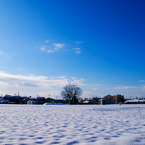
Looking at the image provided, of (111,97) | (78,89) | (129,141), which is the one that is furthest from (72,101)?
Answer: (111,97)

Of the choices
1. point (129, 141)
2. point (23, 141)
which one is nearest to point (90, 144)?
point (129, 141)

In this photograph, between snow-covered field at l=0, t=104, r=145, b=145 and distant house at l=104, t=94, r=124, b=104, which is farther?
distant house at l=104, t=94, r=124, b=104

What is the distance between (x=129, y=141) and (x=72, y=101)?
72096 mm

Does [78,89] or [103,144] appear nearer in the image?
[103,144]

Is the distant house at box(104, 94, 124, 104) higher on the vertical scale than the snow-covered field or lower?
lower

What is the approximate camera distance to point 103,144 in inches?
159

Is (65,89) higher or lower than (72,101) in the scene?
higher

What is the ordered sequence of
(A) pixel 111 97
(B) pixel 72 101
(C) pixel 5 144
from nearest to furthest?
(C) pixel 5 144
(B) pixel 72 101
(A) pixel 111 97

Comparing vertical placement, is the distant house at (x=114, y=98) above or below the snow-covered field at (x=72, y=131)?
below

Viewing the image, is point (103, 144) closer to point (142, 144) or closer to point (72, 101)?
point (142, 144)

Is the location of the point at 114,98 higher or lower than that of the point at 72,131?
lower

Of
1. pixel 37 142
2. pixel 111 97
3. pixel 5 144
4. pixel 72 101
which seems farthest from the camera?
pixel 111 97

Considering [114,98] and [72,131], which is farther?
[114,98]

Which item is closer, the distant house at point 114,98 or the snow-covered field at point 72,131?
the snow-covered field at point 72,131
